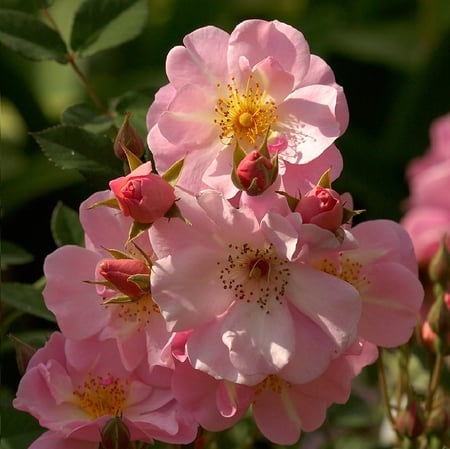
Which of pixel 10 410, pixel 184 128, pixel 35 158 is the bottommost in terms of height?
pixel 35 158

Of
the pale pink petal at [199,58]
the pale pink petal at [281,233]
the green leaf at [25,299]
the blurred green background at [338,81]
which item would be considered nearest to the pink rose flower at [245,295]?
the pale pink petal at [281,233]

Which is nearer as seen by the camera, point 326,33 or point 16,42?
point 16,42

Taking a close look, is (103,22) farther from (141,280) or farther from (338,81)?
(338,81)

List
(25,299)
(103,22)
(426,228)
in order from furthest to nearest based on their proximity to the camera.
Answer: (426,228), (103,22), (25,299)

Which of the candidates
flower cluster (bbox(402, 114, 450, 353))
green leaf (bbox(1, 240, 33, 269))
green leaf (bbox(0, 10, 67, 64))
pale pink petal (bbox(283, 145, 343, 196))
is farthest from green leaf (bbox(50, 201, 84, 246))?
flower cluster (bbox(402, 114, 450, 353))

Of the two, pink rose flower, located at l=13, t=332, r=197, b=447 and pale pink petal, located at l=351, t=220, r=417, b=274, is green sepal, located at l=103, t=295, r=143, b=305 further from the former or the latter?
pale pink petal, located at l=351, t=220, r=417, b=274

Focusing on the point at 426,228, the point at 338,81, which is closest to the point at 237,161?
the point at 426,228

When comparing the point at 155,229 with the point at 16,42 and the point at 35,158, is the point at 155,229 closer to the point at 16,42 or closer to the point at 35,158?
the point at 16,42

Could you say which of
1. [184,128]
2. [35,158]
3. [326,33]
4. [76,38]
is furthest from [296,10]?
[184,128]
